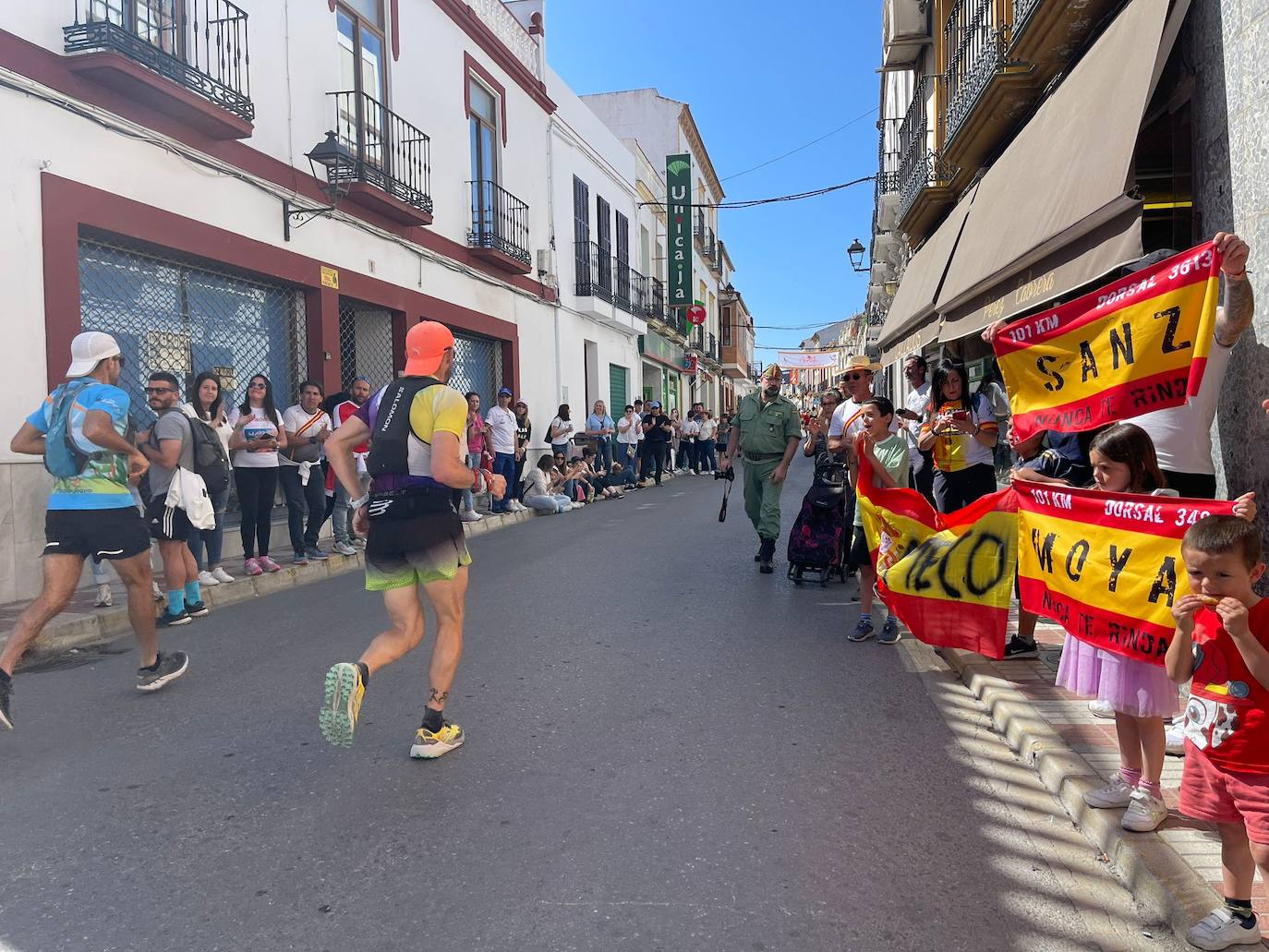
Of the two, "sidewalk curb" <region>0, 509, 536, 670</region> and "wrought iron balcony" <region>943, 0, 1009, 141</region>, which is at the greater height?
"wrought iron balcony" <region>943, 0, 1009, 141</region>

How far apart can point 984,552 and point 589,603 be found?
3.49 metres

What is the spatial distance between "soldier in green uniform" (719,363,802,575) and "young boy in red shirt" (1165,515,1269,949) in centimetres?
549

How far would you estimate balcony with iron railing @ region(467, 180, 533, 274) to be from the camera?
15.9 m

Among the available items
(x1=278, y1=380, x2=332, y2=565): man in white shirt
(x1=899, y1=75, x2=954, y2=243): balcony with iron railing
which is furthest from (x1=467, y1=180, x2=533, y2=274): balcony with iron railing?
(x1=278, y1=380, x2=332, y2=565): man in white shirt

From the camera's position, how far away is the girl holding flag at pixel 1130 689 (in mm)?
3029

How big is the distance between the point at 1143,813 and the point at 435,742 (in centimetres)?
272

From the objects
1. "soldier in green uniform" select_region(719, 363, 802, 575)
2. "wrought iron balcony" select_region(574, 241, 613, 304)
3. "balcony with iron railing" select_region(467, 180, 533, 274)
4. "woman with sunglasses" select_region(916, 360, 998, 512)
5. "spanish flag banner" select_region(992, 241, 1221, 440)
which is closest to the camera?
"spanish flag banner" select_region(992, 241, 1221, 440)

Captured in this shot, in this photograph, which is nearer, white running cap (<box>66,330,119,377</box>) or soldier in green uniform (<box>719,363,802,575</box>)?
Result: white running cap (<box>66,330,119,377</box>)

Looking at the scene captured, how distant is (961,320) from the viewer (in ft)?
26.6

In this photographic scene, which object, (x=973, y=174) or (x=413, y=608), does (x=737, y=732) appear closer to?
(x=413, y=608)

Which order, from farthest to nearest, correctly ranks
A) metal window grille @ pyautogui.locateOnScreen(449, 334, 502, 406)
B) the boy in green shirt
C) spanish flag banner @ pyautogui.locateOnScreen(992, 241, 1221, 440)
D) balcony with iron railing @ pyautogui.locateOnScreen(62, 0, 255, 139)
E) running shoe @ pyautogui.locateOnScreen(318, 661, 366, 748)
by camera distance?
metal window grille @ pyautogui.locateOnScreen(449, 334, 502, 406), balcony with iron railing @ pyautogui.locateOnScreen(62, 0, 255, 139), the boy in green shirt, running shoe @ pyautogui.locateOnScreen(318, 661, 366, 748), spanish flag banner @ pyautogui.locateOnScreen(992, 241, 1221, 440)

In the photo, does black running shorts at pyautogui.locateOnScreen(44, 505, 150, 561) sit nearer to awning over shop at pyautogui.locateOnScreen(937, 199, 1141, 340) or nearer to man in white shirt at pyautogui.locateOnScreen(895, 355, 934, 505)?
man in white shirt at pyautogui.locateOnScreen(895, 355, 934, 505)

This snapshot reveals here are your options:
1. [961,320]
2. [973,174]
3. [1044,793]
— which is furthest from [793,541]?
[973,174]

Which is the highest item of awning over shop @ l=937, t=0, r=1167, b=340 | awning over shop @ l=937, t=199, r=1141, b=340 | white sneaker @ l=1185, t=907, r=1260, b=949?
awning over shop @ l=937, t=0, r=1167, b=340
